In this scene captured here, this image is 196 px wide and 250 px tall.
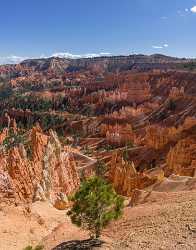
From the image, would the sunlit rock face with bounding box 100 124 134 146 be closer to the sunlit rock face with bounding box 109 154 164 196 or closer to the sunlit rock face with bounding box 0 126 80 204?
the sunlit rock face with bounding box 0 126 80 204

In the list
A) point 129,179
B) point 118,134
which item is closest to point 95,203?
point 129,179

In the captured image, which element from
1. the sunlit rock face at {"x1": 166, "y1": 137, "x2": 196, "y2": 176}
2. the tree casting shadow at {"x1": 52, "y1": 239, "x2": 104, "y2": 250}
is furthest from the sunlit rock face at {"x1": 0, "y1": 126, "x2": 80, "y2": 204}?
the sunlit rock face at {"x1": 166, "y1": 137, "x2": 196, "y2": 176}

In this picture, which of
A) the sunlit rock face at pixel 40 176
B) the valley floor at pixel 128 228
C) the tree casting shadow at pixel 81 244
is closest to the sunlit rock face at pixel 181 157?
the sunlit rock face at pixel 40 176

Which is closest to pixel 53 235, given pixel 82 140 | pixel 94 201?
pixel 94 201

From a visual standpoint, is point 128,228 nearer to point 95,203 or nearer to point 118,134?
point 95,203

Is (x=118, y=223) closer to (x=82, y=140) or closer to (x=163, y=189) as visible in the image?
(x=163, y=189)

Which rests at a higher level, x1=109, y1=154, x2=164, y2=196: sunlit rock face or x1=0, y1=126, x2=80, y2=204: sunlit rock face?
x1=0, y1=126, x2=80, y2=204: sunlit rock face

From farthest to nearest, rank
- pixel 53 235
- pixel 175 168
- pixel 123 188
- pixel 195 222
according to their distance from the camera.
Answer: pixel 175 168
pixel 123 188
pixel 53 235
pixel 195 222

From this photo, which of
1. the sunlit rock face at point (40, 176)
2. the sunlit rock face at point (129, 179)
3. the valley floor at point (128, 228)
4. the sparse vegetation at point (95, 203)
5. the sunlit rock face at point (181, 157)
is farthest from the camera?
the sunlit rock face at point (181, 157)

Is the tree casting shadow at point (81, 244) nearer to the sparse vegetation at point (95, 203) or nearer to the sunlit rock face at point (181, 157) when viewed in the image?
the sparse vegetation at point (95, 203)

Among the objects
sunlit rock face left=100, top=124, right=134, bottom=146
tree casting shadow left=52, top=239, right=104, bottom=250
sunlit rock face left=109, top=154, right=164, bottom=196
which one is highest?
tree casting shadow left=52, top=239, right=104, bottom=250

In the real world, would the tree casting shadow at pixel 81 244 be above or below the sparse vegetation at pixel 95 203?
below
